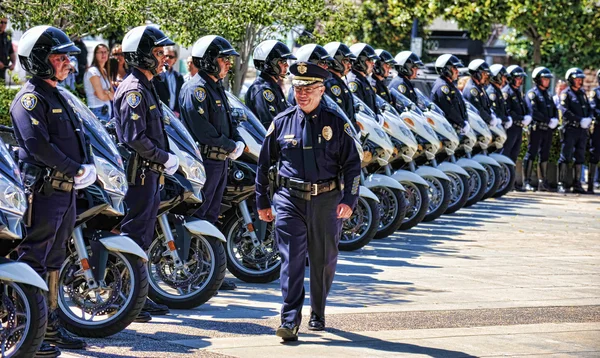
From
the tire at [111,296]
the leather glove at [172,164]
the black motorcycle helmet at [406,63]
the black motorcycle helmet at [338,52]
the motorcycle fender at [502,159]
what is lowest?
the tire at [111,296]

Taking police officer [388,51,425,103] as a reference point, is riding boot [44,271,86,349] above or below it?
below

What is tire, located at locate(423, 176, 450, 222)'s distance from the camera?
16.4 meters

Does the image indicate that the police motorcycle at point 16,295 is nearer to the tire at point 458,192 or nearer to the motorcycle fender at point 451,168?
the motorcycle fender at point 451,168

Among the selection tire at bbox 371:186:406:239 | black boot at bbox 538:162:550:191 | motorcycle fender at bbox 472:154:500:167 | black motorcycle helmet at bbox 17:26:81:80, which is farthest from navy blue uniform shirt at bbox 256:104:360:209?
black boot at bbox 538:162:550:191

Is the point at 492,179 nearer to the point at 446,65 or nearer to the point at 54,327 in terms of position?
the point at 446,65

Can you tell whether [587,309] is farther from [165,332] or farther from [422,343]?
→ [165,332]

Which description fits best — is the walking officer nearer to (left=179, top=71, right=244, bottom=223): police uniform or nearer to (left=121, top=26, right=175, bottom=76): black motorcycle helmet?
(left=121, top=26, right=175, bottom=76): black motorcycle helmet

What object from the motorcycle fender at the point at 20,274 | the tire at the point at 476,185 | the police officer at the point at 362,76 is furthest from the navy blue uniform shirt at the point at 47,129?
the tire at the point at 476,185

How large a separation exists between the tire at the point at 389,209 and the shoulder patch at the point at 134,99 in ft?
17.9

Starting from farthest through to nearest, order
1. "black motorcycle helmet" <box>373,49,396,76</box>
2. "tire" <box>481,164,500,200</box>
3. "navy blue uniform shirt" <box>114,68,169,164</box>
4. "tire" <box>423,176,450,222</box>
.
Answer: "tire" <box>481,164,500,200</box> < "tire" <box>423,176,450,222</box> < "black motorcycle helmet" <box>373,49,396,76</box> < "navy blue uniform shirt" <box>114,68,169,164</box>

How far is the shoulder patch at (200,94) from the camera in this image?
34.6 ft

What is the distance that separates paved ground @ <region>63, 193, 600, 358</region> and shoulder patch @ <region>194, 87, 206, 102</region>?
1614mm

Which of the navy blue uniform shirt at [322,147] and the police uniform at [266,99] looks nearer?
the navy blue uniform shirt at [322,147]

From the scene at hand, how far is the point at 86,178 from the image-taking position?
7797 millimetres
